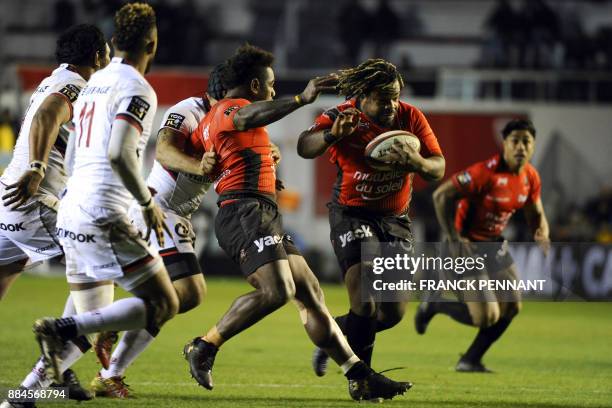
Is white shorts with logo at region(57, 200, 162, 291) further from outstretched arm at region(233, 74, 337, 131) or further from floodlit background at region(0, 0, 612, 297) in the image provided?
floodlit background at region(0, 0, 612, 297)

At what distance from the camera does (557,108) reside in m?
23.7

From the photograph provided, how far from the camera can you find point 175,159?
7742mm

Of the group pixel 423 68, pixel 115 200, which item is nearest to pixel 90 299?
pixel 115 200

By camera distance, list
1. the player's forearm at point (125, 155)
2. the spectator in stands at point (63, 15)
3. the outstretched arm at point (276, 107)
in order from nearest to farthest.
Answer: the player's forearm at point (125, 155) → the outstretched arm at point (276, 107) → the spectator in stands at point (63, 15)

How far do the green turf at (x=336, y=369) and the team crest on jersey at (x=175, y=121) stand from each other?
191 centimetres

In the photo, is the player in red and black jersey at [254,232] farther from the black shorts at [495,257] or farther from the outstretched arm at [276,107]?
the black shorts at [495,257]

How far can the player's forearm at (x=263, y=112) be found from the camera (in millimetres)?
7035

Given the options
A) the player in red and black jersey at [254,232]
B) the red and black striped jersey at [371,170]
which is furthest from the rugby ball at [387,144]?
the player in red and black jersey at [254,232]

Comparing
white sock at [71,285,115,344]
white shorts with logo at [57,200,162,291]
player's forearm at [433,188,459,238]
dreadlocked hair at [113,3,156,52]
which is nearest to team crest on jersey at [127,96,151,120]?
dreadlocked hair at [113,3,156,52]

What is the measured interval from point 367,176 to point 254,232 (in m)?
1.25

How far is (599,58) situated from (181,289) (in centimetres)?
2053

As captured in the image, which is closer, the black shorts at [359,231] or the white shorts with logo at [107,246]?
the white shorts with logo at [107,246]

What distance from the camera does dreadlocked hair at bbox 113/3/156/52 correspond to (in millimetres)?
6359

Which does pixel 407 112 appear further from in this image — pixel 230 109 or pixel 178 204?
pixel 178 204
